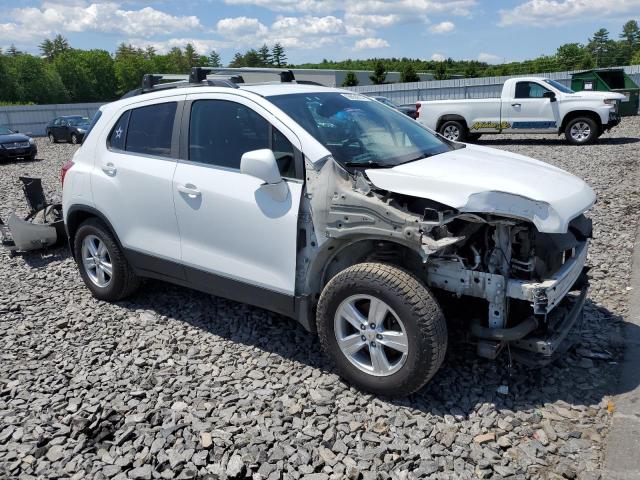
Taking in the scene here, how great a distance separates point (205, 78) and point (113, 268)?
1894 mm

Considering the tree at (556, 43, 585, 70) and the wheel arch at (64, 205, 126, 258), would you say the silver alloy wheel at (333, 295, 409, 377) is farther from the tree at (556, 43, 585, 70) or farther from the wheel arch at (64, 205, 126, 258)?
the tree at (556, 43, 585, 70)

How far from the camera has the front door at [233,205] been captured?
12.1 ft

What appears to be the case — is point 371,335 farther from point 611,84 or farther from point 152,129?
point 611,84

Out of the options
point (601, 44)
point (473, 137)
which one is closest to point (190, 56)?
point (601, 44)

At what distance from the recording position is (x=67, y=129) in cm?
2784

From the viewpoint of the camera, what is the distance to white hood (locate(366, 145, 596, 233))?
304 cm

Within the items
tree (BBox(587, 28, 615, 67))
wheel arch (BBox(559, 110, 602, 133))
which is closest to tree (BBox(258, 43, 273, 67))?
tree (BBox(587, 28, 615, 67))

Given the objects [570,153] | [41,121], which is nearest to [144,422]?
[570,153]

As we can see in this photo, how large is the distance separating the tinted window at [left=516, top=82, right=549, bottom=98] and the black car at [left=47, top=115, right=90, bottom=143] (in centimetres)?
2081

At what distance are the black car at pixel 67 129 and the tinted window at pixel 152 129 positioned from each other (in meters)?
24.9

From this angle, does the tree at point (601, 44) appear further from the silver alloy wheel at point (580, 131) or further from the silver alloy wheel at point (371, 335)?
the silver alloy wheel at point (371, 335)

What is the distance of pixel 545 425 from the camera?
10.5ft

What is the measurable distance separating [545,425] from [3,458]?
316 centimetres

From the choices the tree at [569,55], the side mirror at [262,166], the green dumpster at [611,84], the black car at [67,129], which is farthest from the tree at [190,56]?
the side mirror at [262,166]
